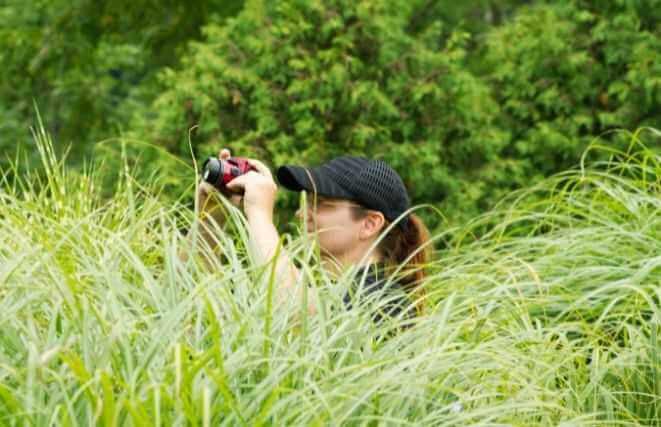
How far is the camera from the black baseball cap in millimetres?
251

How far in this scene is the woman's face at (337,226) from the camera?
3.71m

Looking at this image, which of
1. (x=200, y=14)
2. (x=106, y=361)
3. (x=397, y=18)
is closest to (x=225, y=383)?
(x=106, y=361)

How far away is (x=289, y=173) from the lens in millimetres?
3738

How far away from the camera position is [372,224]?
12.5ft

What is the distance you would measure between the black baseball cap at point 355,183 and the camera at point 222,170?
0.25m

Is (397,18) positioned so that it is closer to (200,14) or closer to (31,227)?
(200,14)

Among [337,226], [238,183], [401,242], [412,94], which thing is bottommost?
[412,94]

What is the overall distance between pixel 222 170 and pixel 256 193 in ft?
0.39

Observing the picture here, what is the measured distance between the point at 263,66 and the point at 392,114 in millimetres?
717

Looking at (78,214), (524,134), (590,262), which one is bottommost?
(524,134)

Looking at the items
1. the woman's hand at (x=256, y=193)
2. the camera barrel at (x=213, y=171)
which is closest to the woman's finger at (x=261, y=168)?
the woman's hand at (x=256, y=193)

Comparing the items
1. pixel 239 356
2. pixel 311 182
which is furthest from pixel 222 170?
pixel 239 356

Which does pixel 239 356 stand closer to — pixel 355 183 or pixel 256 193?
pixel 256 193

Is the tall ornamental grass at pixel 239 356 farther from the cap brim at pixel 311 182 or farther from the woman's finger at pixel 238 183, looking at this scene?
the cap brim at pixel 311 182
